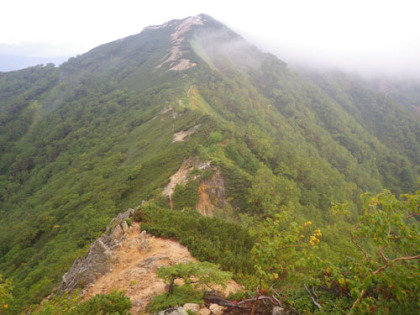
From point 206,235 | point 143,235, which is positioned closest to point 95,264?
point 143,235

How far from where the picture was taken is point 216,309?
8.23m

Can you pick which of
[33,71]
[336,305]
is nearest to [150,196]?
[336,305]

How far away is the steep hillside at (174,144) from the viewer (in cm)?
2967

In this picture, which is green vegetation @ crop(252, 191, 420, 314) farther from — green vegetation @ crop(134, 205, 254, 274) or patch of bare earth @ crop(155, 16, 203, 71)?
patch of bare earth @ crop(155, 16, 203, 71)

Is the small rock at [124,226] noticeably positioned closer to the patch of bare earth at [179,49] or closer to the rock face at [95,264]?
the rock face at [95,264]

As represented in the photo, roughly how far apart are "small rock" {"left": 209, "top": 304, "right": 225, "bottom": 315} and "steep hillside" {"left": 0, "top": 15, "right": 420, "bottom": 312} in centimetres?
401

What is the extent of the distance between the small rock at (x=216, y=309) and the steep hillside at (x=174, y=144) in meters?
4.01

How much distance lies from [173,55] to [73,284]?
426ft

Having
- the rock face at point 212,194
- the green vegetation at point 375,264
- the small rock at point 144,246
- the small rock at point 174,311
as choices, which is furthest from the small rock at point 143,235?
the green vegetation at point 375,264

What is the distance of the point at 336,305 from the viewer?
6488 mm

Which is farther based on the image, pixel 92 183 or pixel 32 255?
pixel 92 183

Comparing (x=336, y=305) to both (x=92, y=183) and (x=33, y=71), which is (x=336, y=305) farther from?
(x=33, y=71)

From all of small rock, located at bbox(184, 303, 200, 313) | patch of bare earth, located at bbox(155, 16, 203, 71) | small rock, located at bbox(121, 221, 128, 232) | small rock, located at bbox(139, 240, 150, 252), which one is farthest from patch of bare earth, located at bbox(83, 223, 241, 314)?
patch of bare earth, located at bbox(155, 16, 203, 71)

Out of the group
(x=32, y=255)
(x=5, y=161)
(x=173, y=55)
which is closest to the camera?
(x=32, y=255)
